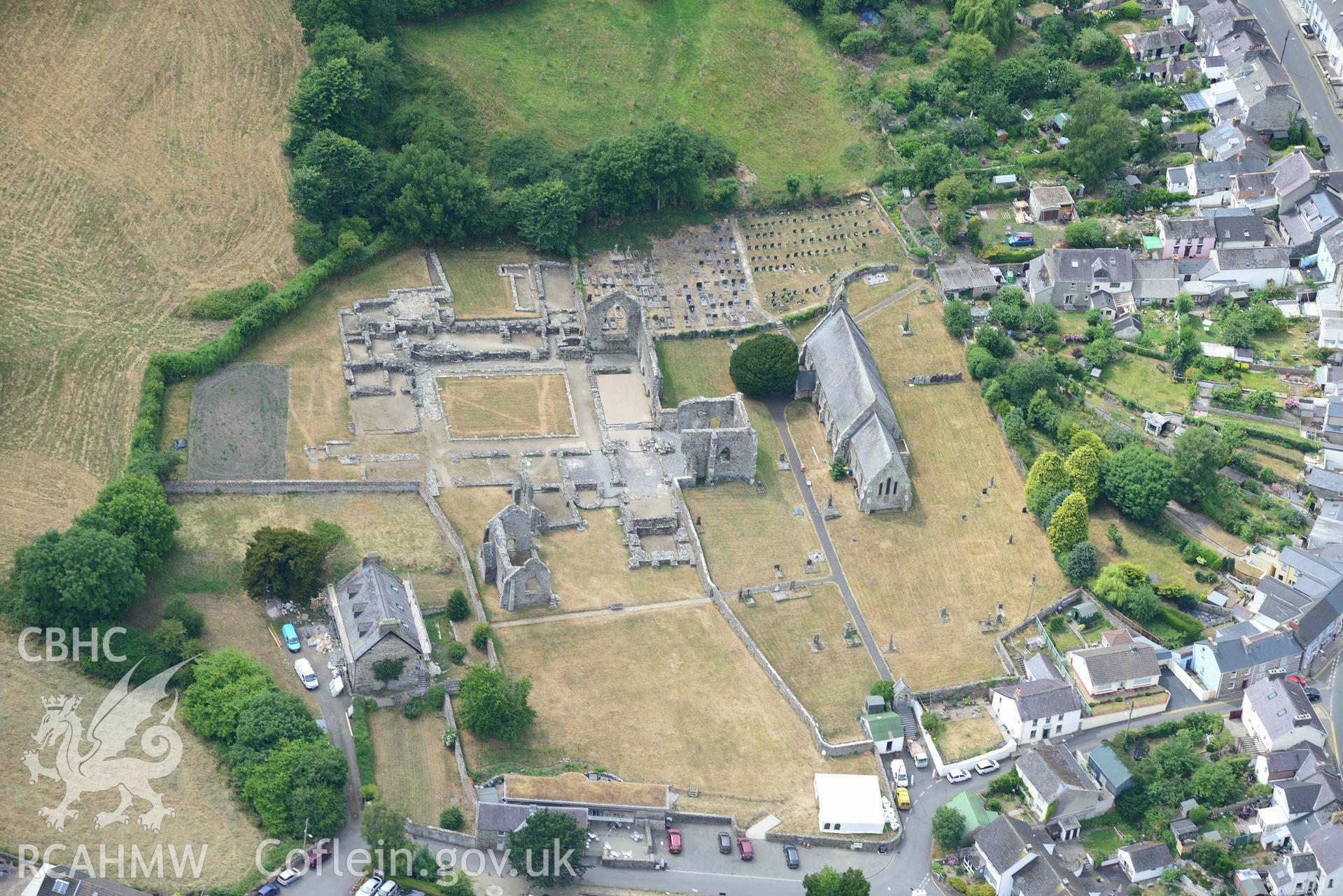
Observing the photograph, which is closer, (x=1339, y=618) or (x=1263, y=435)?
(x=1339, y=618)

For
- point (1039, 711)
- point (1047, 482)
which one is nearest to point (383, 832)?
point (1039, 711)

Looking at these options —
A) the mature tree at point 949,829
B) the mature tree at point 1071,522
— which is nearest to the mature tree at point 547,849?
the mature tree at point 949,829

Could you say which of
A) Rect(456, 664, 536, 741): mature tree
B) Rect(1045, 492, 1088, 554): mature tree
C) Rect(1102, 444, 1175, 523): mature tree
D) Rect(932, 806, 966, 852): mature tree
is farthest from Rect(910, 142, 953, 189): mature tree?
Rect(456, 664, 536, 741): mature tree

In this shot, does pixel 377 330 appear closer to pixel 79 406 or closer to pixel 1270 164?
pixel 79 406

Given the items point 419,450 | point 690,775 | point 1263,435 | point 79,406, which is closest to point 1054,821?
point 690,775

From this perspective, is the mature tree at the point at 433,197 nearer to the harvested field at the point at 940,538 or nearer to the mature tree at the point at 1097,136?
the harvested field at the point at 940,538

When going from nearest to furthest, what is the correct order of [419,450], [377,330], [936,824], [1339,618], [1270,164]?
[936,824]
[1339,618]
[419,450]
[377,330]
[1270,164]

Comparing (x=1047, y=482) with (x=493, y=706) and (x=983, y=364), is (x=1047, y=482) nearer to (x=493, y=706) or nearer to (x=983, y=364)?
(x=983, y=364)
